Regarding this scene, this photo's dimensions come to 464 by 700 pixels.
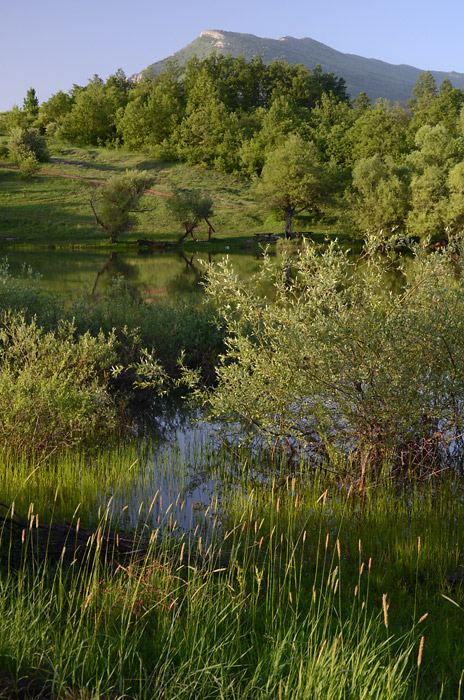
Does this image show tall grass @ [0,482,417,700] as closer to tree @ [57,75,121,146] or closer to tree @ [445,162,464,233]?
tree @ [445,162,464,233]

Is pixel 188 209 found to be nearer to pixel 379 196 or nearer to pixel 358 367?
pixel 379 196

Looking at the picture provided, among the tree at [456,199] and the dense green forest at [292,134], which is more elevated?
the dense green forest at [292,134]

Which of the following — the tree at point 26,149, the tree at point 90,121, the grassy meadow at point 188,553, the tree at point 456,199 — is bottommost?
the grassy meadow at point 188,553

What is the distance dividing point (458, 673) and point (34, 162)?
7939cm

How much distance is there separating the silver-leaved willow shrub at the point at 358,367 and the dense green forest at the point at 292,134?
37.5 meters

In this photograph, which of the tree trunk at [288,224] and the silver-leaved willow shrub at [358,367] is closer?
the silver-leaved willow shrub at [358,367]

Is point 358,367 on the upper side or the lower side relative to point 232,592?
upper

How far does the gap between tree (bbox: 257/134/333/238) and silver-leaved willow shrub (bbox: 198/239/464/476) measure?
5533 centimetres

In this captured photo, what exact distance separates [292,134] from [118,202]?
108ft

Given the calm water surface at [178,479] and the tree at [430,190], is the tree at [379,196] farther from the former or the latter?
the calm water surface at [178,479]

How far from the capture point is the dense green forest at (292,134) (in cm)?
5754

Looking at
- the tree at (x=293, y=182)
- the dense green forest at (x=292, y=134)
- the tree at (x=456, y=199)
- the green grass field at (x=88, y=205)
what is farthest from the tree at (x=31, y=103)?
the tree at (x=456, y=199)

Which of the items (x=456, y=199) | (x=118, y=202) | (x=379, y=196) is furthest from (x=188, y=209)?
(x=456, y=199)

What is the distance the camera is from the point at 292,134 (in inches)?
3132
